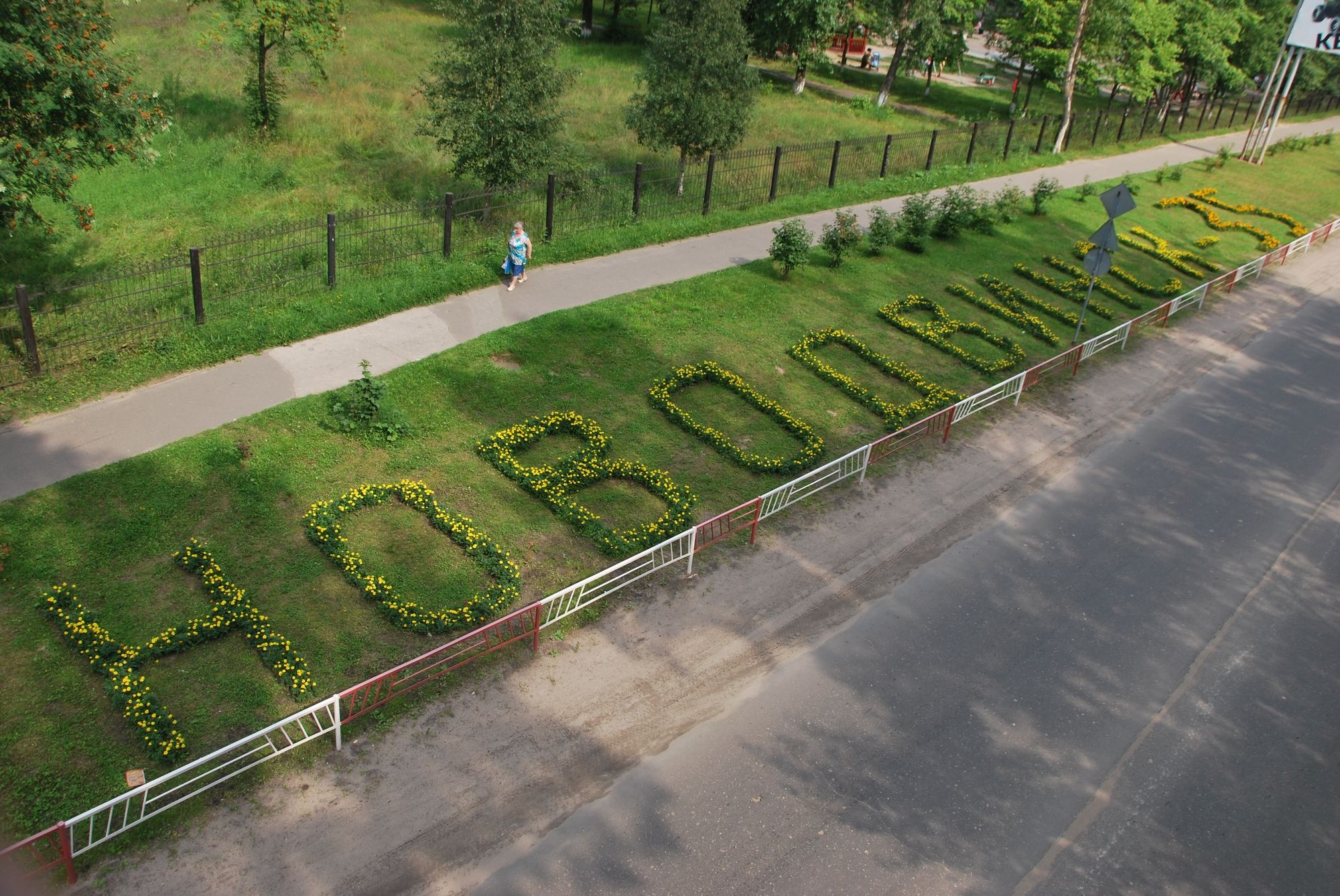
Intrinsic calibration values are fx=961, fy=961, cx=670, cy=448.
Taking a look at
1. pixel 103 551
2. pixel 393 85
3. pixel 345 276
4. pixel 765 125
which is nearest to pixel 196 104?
pixel 393 85

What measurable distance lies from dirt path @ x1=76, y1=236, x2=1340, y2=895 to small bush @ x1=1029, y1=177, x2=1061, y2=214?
13.2 m

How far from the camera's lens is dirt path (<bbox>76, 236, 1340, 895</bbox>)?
809 centimetres

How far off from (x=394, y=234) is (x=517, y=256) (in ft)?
8.53

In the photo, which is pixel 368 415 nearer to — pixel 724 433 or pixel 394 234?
pixel 724 433

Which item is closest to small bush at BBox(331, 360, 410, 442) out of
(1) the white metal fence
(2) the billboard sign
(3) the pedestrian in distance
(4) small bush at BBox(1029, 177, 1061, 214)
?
(1) the white metal fence

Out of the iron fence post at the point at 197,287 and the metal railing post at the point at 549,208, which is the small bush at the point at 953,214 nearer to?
the metal railing post at the point at 549,208

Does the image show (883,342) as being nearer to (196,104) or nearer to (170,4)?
(196,104)

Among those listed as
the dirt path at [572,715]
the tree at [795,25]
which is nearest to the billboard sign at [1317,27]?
the tree at [795,25]

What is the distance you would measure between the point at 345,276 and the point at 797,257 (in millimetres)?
8778

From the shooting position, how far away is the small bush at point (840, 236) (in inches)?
819

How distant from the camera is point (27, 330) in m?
13.0

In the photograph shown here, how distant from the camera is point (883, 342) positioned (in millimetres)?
→ 18453

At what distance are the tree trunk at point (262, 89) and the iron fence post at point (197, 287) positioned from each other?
489 inches

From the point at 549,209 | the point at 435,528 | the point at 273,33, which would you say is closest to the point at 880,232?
the point at 549,209
